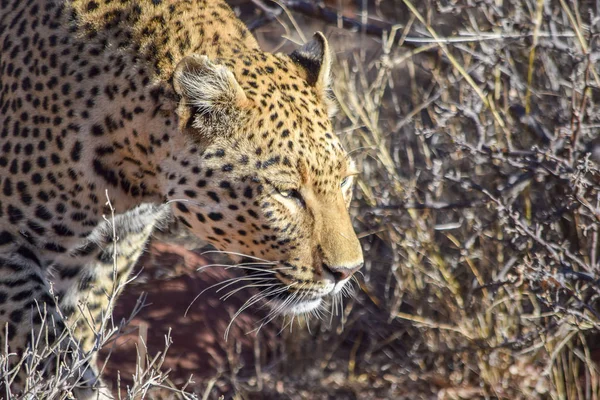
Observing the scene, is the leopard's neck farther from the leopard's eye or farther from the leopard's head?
the leopard's eye


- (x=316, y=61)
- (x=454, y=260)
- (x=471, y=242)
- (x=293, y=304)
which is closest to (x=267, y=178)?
(x=293, y=304)

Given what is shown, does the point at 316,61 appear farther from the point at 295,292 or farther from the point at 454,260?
the point at 454,260

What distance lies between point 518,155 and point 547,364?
117cm

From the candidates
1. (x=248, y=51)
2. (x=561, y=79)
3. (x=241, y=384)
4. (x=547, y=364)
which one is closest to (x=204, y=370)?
(x=241, y=384)

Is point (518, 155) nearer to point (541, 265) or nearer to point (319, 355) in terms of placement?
point (541, 265)

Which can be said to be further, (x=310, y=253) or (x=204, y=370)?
(x=204, y=370)

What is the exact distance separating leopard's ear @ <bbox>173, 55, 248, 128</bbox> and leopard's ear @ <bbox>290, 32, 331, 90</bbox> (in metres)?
0.51

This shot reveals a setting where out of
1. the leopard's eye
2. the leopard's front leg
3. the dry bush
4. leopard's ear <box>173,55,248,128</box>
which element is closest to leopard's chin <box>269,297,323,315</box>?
the leopard's eye

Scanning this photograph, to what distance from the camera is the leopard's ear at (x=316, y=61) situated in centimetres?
417

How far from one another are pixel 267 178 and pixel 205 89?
1.46 ft

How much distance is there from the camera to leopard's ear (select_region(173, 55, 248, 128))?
3.63 metres

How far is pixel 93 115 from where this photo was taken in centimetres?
392

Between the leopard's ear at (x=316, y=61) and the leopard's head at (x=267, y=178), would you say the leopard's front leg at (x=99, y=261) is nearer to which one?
the leopard's head at (x=267, y=178)

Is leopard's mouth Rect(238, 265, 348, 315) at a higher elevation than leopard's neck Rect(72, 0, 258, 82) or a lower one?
lower
